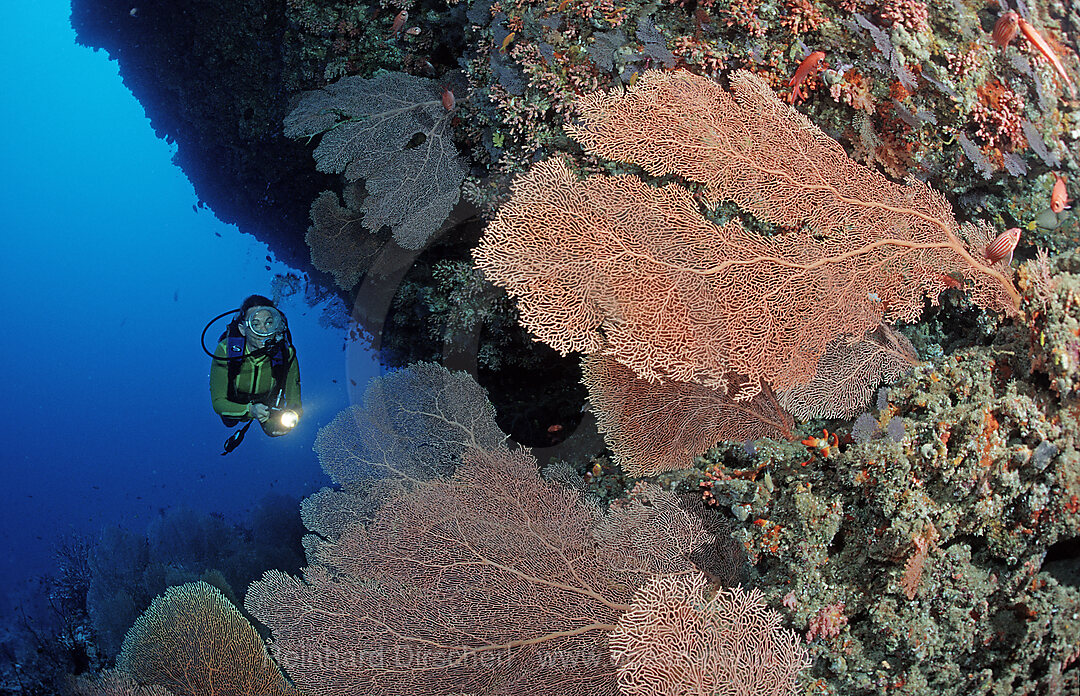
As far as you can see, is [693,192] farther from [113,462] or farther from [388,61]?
[113,462]

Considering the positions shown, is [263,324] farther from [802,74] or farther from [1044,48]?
[1044,48]

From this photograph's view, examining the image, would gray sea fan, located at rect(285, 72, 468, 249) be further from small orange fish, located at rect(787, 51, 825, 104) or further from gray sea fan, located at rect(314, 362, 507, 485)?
small orange fish, located at rect(787, 51, 825, 104)

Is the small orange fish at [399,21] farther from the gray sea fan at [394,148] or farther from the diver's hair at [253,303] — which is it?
the diver's hair at [253,303]

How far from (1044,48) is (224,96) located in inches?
272

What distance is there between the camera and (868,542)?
2.24 meters

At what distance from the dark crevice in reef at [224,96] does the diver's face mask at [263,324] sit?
5.90 feet

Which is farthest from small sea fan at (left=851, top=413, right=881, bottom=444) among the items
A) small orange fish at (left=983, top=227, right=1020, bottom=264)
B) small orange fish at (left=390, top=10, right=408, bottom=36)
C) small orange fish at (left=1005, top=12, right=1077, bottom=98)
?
small orange fish at (left=390, top=10, right=408, bottom=36)

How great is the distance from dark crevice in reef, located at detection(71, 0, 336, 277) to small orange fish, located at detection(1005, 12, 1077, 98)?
539 cm

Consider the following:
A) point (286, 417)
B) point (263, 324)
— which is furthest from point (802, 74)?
point (286, 417)

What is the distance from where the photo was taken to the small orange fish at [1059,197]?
245 centimetres

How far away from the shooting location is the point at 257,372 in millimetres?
4625

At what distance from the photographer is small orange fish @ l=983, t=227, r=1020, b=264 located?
2.26m

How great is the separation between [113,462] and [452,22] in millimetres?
15271

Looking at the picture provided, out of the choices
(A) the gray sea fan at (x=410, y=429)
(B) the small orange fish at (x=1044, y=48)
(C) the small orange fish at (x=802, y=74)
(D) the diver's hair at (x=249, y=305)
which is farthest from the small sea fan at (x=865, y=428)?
(D) the diver's hair at (x=249, y=305)
